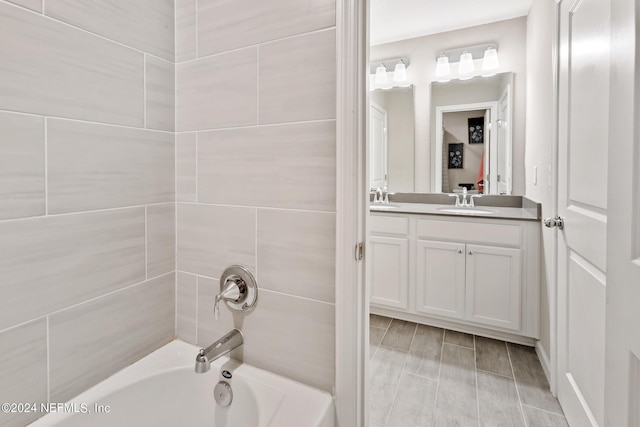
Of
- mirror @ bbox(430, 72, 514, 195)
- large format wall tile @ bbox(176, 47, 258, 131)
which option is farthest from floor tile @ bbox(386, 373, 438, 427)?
mirror @ bbox(430, 72, 514, 195)

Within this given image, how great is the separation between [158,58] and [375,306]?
237 cm

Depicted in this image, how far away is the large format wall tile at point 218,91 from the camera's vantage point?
3.39 feet

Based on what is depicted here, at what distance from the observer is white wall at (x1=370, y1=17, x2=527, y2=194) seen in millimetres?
2782

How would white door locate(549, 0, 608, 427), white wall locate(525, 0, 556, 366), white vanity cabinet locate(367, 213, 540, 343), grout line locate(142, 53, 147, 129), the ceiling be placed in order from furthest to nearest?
the ceiling, white vanity cabinet locate(367, 213, 540, 343), white wall locate(525, 0, 556, 366), white door locate(549, 0, 608, 427), grout line locate(142, 53, 147, 129)

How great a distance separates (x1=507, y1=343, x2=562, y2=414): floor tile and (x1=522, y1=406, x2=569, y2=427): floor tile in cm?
4

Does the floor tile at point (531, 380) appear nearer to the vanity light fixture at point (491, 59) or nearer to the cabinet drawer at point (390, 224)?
the cabinet drawer at point (390, 224)

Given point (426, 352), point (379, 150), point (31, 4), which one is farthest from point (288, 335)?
point (379, 150)

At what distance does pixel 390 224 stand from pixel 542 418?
4.89 feet

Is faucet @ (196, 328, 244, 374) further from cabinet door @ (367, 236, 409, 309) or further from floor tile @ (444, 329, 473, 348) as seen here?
floor tile @ (444, 329, 473, 348)

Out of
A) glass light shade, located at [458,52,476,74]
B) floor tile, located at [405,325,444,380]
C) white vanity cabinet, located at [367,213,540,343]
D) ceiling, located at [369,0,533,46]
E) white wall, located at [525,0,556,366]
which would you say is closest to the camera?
white wall, located at [525,0,556,366]

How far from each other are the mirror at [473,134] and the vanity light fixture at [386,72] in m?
0.32

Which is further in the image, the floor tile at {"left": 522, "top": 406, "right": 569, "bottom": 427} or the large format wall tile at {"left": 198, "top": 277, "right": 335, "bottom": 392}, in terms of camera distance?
the floor tile at {"left": 522, "top": 406, "right": 569, "bottom": 427}

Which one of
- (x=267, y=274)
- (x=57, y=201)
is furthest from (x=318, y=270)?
(x=57, y=201)

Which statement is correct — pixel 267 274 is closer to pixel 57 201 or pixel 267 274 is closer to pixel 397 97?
pixel 57 201
